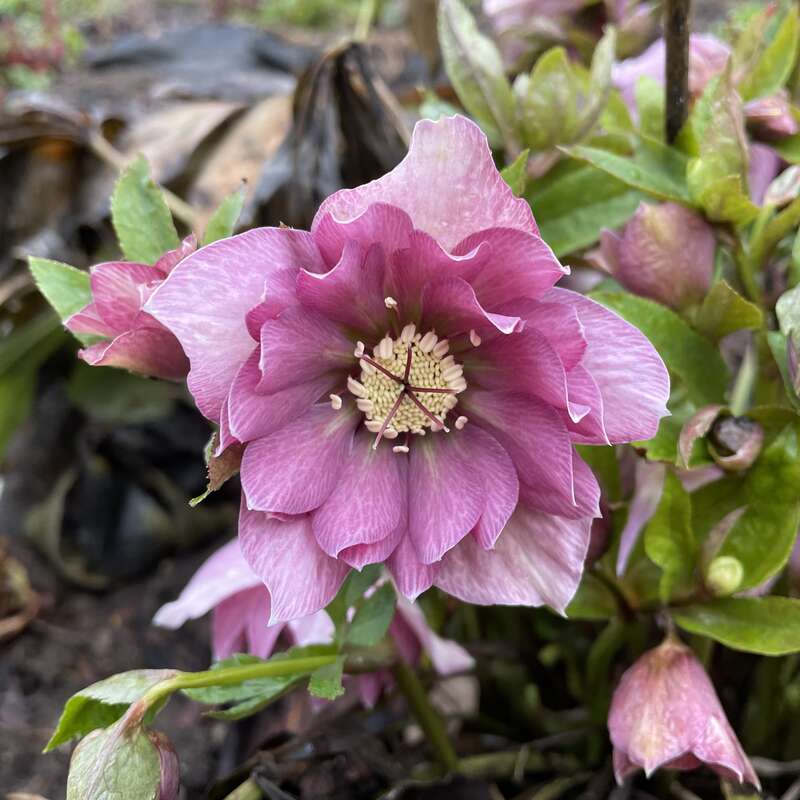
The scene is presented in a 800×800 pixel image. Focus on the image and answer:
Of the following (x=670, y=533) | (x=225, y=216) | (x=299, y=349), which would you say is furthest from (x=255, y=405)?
(x=670, y=533)

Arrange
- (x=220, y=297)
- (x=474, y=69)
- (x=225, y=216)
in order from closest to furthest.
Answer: (x=220, y=297) → (x=225, y=216) → (x=474, y=69)

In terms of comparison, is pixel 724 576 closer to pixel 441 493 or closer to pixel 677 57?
pixel 441 493

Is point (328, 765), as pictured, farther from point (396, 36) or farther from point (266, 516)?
point (396, 36)

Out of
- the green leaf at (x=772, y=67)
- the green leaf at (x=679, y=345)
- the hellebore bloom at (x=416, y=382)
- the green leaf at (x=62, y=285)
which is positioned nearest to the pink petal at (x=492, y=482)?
the hellebore bloom at (x=416, y=382)

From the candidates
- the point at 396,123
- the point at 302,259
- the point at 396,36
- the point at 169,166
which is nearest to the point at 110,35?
the point at 396,36

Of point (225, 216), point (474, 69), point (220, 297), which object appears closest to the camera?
point (220, 297)

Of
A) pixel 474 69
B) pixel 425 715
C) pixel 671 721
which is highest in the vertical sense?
pixel 474 69

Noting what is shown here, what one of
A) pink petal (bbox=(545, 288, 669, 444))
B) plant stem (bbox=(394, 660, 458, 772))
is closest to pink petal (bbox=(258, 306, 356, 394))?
pink petal (bbox=(545, 288, 669, 444))

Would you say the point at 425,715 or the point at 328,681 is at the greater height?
the point at 328,681
